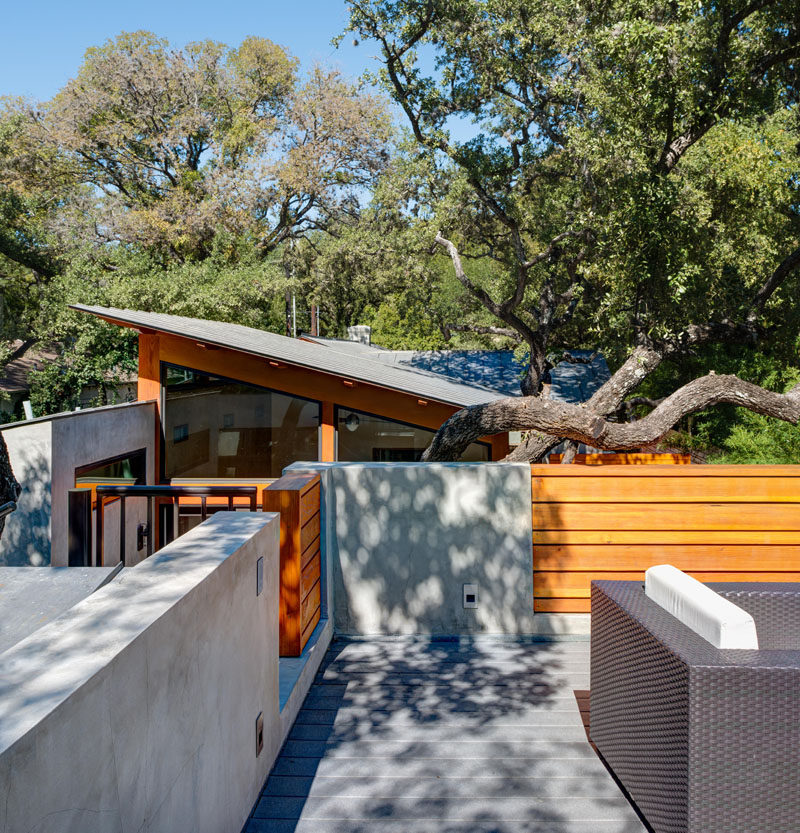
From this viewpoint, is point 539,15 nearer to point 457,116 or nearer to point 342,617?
point 457,116

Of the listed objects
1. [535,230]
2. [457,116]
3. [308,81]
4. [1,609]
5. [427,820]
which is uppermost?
[308,81]

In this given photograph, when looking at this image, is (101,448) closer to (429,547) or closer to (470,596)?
(429,547)

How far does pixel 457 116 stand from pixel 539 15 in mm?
2439

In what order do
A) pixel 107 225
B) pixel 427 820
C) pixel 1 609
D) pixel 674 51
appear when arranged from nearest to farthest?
pixel 1 609 → pixel 427 820 → pixel 674 51 → pixel 107 225

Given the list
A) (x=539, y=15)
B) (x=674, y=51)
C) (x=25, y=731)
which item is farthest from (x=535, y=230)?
(x=25, y=731)

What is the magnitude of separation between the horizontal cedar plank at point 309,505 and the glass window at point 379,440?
205 inches

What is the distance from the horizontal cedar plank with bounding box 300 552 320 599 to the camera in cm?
411

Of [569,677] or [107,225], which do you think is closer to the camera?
[569,677]

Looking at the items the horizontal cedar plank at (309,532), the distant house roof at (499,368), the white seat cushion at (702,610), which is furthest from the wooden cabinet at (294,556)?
the distant house roof at (499,368)

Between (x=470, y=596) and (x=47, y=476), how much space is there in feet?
17.6

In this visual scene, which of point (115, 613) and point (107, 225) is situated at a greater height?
point (107, 225)

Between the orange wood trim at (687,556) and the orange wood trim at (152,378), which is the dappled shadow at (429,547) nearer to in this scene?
the orange wood trim at (687,556)

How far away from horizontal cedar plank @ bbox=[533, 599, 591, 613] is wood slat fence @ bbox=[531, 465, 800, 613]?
35 cm

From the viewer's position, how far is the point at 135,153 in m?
26.3
